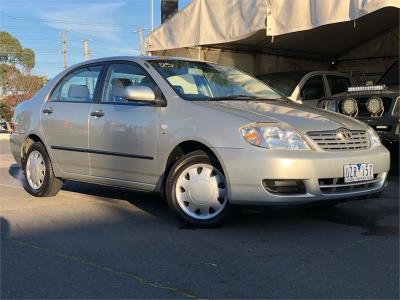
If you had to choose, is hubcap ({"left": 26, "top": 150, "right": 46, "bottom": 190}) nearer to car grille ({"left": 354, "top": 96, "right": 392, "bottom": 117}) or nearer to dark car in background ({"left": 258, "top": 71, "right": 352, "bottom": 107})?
car grille ({"left": 354, "top": 96, "right": 392, "bottom": 117})

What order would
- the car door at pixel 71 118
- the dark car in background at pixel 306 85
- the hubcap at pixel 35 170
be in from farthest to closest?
the dark car in background at pixel 306 85 → the hubcap at pixel 35 170 → the car door at pixel 71 118

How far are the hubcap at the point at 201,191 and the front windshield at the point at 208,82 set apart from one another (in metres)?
0.74

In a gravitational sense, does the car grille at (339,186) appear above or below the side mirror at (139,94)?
below

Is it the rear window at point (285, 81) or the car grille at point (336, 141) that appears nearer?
the car grille at point (336, 141)

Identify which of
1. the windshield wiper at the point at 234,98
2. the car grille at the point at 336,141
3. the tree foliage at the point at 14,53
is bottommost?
the car grille at the point at 336,141

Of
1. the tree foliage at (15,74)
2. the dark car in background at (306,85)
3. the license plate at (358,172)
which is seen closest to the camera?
the license plate at (358,172)

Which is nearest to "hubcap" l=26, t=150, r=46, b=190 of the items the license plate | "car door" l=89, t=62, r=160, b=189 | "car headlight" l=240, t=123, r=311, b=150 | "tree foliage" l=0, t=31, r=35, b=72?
"car door" l=89, t=62, r=160, b=189

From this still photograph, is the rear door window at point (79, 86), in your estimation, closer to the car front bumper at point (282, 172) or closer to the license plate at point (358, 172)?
the car front bumper at point (282, 172)

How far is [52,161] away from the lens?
6.36m

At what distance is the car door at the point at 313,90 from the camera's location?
10586mm

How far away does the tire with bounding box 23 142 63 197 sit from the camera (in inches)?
254

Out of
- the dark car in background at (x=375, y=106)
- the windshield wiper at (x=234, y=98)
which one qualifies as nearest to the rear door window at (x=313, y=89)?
the dark car in background at (x=375, y=106)

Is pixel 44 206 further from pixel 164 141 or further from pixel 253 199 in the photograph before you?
pixel 253 199

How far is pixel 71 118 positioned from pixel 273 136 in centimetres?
252
